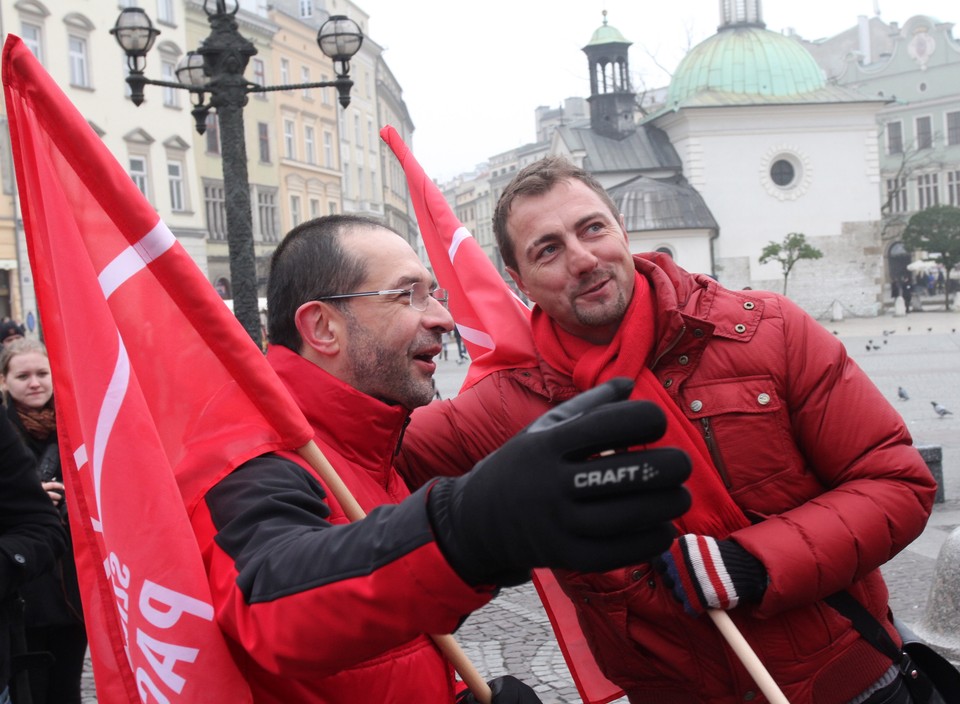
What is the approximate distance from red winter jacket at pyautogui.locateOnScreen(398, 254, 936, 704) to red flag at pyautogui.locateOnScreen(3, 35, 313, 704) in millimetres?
969

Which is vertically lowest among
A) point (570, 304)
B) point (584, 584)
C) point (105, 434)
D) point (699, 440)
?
point (584, 584)

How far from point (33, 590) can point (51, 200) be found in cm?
252

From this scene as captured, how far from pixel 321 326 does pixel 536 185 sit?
0.76 meters

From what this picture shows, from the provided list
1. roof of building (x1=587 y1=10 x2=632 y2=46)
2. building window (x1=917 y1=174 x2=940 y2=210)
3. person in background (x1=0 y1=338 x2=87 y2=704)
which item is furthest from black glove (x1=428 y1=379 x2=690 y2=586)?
building window (x1=917 y1=174 x2=940 y2=210)

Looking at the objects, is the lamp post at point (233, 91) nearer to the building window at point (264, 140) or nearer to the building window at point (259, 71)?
the building window at point (264, 140)

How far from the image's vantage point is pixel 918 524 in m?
2.45

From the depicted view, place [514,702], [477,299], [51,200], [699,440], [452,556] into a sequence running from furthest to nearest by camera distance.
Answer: [477,299], [699,440], [514,702], [51,200], [452,556]

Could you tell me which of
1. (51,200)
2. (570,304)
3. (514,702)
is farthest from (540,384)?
(51,200)

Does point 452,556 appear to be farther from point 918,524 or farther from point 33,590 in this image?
point 33,590

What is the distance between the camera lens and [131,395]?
6.32 feet

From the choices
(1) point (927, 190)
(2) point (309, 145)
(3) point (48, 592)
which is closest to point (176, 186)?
(2) point (309, 145)

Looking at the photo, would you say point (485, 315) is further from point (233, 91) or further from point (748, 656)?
point (233, 91)

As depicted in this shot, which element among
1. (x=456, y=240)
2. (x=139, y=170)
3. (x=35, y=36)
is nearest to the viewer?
(x=456, y=240)

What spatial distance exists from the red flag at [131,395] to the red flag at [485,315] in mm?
1046
